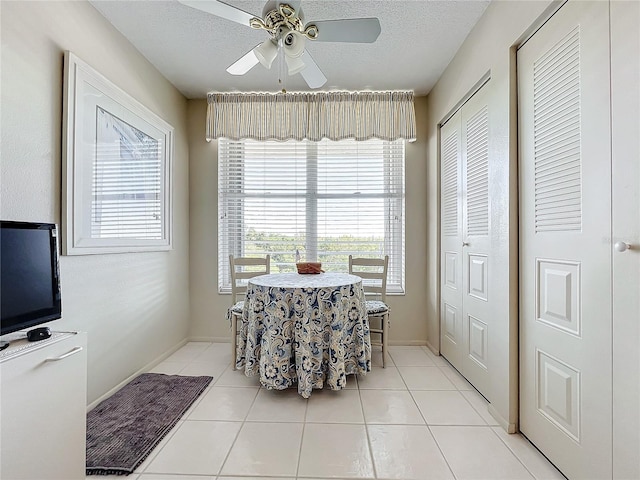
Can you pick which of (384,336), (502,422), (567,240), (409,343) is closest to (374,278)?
(384,336)

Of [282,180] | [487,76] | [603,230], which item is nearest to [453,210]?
[487,76]

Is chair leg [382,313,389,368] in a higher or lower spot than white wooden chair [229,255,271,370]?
lower

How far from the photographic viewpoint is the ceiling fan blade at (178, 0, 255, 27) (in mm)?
1570

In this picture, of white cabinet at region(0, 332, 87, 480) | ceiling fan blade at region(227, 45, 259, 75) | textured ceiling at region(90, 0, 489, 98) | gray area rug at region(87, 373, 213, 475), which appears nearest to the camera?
white cabinet at region(0, 332, 87, 480)

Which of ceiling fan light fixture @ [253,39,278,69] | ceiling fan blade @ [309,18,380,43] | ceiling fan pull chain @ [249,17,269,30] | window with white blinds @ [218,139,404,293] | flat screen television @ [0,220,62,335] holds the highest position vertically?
ceiling fan pull chain @ [249,17,269,30]

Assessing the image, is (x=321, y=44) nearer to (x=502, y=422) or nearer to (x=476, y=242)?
(x=476, y=242)

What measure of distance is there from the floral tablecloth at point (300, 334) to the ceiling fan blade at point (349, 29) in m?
1.57

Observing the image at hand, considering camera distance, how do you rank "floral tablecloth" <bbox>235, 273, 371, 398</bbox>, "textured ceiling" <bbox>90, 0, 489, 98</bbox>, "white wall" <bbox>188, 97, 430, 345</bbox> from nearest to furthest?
1. "textured ceiling" <bbox>90, 0, 489, 98</bbox>
2. "floral tablecloth" <bbox>235, 273, 371, 398</bbox>
3. "white wall" <bbox>188, 97, 430, 345</bbox>

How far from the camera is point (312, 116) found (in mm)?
3424

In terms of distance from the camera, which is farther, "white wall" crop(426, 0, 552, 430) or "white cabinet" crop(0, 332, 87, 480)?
"white wall" crop(426, 0, 552, 430)

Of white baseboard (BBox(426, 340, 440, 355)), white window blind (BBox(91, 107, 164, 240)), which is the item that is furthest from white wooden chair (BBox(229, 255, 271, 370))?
white baseboard (BBox(426, 340, 440, 355))

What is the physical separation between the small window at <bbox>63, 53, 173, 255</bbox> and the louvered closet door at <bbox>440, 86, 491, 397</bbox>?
2.63 m

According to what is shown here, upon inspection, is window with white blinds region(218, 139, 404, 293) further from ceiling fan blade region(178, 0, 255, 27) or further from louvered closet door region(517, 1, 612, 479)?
ceiling fan blade region(178, 0, 255, 27)

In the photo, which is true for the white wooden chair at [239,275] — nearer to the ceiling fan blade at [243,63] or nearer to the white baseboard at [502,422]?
the ceiling fan blade at [243,63]
